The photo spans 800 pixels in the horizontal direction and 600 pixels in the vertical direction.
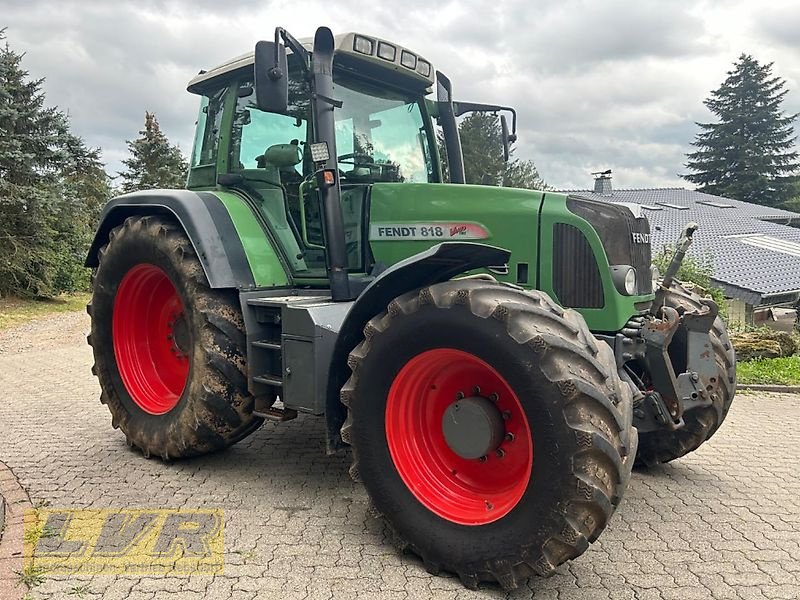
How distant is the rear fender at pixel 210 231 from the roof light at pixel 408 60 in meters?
1.57

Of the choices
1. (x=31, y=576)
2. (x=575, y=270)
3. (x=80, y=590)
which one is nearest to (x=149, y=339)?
(x=31, y=576)

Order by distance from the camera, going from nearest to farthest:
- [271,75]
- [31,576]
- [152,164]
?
[31,576], [271,75], [152,164]

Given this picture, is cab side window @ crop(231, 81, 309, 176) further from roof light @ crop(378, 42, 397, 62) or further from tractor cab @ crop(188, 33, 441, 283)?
roof light @ crop(378, 42, 397, 62)

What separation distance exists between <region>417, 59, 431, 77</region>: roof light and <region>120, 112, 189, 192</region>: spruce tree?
30.0 metres

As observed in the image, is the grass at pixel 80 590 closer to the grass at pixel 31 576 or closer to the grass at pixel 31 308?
the grass at pixel 31 576

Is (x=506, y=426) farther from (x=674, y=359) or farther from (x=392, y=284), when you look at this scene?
(x=674, y=359)

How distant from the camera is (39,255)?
1786 cm

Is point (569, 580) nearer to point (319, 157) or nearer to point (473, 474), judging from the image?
point (473, 474)

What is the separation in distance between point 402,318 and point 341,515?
134 centimetres

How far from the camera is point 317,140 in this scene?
4.41 meters

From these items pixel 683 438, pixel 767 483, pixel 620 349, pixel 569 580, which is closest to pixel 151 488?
pixel 569 580

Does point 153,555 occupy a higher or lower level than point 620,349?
lower

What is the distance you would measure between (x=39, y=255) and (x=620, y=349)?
17.4m

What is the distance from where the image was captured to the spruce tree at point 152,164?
33.4 m
